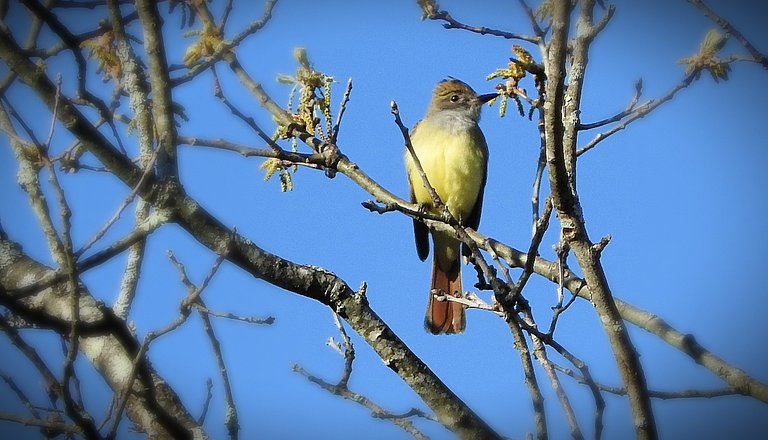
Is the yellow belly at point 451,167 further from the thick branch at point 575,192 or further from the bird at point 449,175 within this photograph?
the thick branch at point 575,192

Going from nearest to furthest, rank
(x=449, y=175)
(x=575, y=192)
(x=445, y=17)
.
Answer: (x=575, y=192)
(x=445, y=17)
(x=449, y=175)

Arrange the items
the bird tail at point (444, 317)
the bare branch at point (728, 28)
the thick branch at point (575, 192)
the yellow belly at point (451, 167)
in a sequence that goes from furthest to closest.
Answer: the yellow belly at point (451, 167) → the bird tail at point (444, 317) → the bare branch at point (728, 28) → the thick branch at point (575, 192)

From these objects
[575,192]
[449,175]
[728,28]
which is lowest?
[575,192]

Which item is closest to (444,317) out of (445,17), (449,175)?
(449,175)

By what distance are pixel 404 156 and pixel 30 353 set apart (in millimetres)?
5380

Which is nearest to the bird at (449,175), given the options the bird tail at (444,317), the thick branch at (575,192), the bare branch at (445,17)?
the bird tail at (444,317)

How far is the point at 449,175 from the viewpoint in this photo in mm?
7098

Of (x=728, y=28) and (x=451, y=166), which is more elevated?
(x=451, y=166)

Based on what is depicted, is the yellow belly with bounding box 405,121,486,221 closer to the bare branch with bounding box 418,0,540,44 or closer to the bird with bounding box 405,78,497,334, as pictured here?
the bird with bounding box 405,78,497,334

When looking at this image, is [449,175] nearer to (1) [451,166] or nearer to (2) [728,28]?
(1) [451,166]

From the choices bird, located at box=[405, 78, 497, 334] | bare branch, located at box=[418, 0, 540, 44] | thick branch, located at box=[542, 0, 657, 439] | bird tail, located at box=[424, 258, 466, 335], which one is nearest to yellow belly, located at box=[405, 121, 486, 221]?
bird, located at box=[405, 78, 497, 334]

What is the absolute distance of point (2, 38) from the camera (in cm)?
234

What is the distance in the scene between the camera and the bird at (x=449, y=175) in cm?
703

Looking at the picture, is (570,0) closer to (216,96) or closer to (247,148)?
(247,148)
